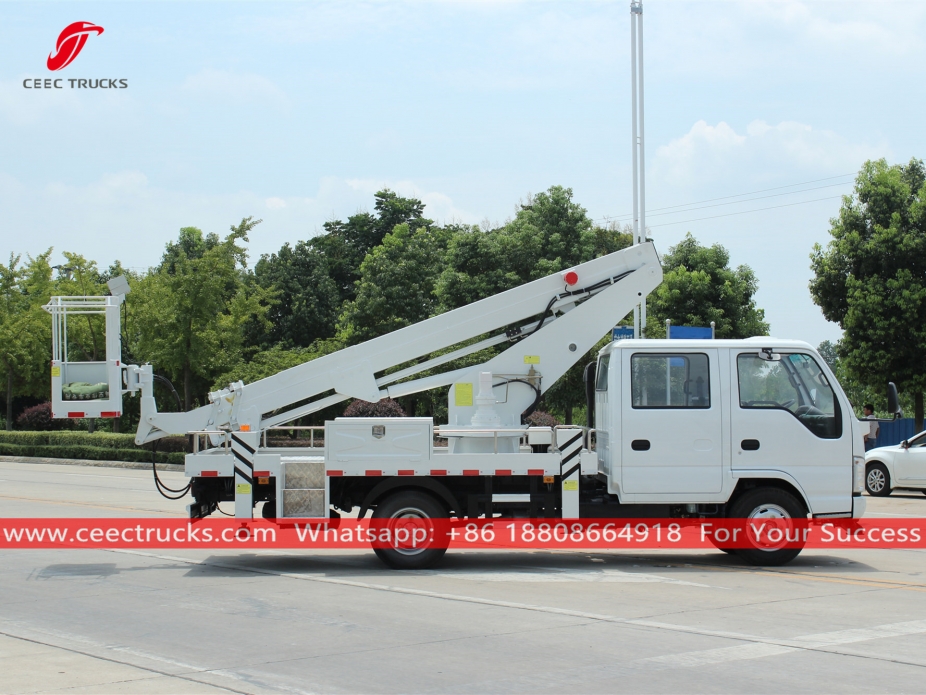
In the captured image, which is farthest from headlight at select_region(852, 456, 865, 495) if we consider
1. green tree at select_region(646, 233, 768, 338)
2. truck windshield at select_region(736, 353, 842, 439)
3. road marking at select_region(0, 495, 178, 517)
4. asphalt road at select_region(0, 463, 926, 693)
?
green tree at select_region(646, 233, 768, 338)

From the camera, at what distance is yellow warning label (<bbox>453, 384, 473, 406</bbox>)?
11906mm

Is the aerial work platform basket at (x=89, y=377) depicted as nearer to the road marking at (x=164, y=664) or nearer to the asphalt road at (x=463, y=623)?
the asphalt road at (x=463, y=623)

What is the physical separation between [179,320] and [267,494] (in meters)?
23.2

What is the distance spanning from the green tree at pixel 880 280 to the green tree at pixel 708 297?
4498 mm

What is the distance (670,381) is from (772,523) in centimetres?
191

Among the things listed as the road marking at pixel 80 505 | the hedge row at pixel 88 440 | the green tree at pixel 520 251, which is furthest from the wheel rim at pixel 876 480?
the hedge row at pixel 88 440

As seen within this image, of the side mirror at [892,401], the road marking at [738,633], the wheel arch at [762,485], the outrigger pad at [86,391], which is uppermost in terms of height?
the outrigger pad at [86,391]

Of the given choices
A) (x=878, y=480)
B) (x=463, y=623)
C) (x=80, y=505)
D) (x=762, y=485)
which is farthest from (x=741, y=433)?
(x=80, y=505)

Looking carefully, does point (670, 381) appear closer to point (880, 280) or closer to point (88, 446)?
point (880, 280)

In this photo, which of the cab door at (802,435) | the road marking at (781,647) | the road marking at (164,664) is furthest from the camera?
the cab door at (802,435)

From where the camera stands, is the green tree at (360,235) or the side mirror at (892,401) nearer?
the side mirror at (892,401)

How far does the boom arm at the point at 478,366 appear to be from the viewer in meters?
11.9

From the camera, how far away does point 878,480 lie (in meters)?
20.3

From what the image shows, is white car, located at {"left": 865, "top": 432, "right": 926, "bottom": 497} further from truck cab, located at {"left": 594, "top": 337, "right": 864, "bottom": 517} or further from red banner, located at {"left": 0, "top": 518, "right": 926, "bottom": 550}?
truck cab, located at {"left": 594, "top": 337, "right": 864, "bottom": 517}
